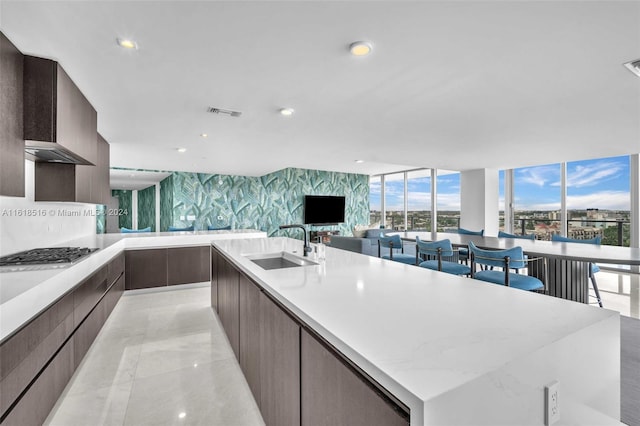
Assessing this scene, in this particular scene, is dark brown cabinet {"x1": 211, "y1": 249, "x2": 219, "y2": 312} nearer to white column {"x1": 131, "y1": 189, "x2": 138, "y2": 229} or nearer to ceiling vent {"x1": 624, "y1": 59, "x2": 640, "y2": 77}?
ceiling vent {"x1": 624, "y1": 59, "x2": 640, "y2": 77}

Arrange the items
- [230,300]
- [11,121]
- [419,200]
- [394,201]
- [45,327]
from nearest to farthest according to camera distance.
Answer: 1. [45,327]
2. [11,121]
3. [230,300]
4. [419,200]
5. [394,201]

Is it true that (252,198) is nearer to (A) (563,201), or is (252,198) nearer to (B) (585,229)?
(A) (563,201)

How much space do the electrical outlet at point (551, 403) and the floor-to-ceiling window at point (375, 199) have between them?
32.5 ft

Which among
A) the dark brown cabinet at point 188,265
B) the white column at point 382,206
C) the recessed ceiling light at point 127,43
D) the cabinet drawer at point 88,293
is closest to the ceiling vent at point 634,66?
the recessed ceiling light at point 127,43

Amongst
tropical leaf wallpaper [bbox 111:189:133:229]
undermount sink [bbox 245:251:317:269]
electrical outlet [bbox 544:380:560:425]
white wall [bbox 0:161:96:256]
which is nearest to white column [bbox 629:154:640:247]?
undermount sink [bbox 245:251:317:269]

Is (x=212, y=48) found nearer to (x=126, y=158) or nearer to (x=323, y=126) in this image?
(x=323, y=126)

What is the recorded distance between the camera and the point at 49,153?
235 cm

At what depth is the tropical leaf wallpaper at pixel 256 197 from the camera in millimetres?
7855

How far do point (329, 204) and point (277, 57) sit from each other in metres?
7.67

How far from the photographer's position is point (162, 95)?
256cm

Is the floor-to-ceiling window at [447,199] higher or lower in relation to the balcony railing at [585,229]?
higher

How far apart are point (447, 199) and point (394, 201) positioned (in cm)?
198

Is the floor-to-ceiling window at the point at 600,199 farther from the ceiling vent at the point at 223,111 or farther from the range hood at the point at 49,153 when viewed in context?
the range hood at the point at 49,153

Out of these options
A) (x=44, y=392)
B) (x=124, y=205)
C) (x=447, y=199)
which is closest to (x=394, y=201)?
(x=447, y=199)
